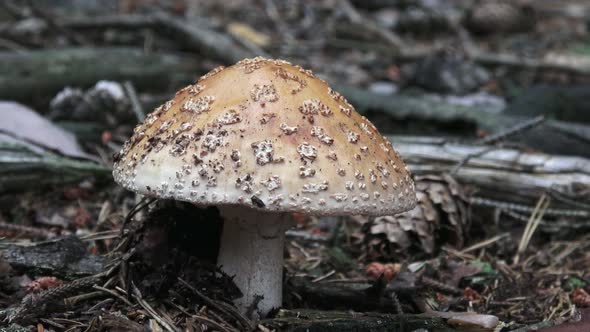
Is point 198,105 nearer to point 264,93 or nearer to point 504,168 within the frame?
point 264,93

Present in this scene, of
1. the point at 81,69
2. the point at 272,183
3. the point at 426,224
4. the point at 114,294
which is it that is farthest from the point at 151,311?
the point at 81,69

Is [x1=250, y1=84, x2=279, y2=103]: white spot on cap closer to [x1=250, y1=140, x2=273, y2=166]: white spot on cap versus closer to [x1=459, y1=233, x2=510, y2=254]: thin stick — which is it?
[x1=250, y1=140, x2=273, y2=166]: white spot on cap

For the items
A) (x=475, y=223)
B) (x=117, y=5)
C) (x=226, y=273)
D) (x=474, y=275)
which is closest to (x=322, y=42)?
(x=117, y=5)

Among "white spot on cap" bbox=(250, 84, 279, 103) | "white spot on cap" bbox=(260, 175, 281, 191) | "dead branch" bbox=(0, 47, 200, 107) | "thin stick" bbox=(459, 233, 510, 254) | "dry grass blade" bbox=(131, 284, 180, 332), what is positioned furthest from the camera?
"dead branch" bbox=(0, 47, 200, 107)

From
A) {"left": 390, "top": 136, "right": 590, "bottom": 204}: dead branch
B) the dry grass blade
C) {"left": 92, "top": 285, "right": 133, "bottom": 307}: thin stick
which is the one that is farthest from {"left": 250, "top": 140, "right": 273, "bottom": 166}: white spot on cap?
{"left": 390, "top": 136, "right": 590, "bottom": 204}: dead branch

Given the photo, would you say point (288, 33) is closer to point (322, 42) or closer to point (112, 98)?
point (322, 42)

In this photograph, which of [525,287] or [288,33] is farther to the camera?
[288,33]
